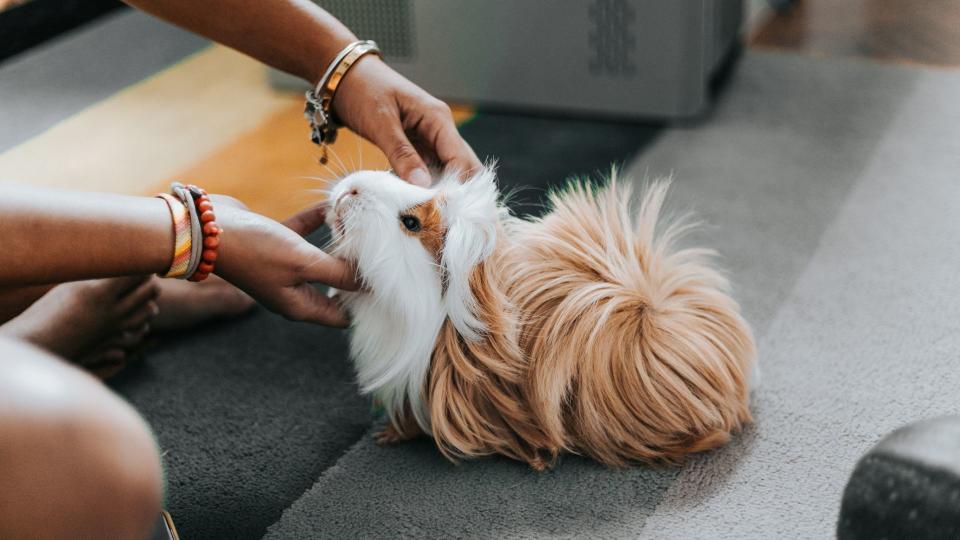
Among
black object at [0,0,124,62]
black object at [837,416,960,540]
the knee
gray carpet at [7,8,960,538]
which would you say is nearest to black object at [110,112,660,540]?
gray carpet at [7,8,960,538]

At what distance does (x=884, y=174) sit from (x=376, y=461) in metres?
0.97

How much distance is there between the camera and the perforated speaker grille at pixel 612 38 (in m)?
1.69

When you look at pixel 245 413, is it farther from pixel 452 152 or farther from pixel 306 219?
pixel 452 152

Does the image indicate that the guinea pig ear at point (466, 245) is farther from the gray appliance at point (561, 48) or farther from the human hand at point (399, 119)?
the gray appliance at point (561, 48)

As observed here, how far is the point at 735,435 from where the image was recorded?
98 centimetres

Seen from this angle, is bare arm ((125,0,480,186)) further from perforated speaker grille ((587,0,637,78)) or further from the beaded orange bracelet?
perforated speaker grille ((587,0,637,78))

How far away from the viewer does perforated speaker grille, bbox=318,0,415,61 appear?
6.08 feet

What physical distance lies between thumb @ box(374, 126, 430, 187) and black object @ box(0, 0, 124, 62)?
1.36 metres

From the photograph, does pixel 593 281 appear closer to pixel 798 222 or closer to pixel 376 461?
pixel 376 461

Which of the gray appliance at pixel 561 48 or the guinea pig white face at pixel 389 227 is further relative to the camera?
the gray appliance at pixel 561 48

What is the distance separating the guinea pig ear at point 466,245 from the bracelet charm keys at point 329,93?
22 centimetres

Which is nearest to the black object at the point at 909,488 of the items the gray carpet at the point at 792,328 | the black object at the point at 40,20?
the gray carpet at the point at 792,328

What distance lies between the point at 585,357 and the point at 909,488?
321 mm

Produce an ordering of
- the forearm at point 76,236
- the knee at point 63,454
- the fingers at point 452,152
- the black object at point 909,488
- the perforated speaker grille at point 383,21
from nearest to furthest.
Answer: the knee at point 63,454 → the black object at point 909,488 → the forearm at point 76,236 → the fingers at point 452,152 → the perforated speaker grille at point 383,21
